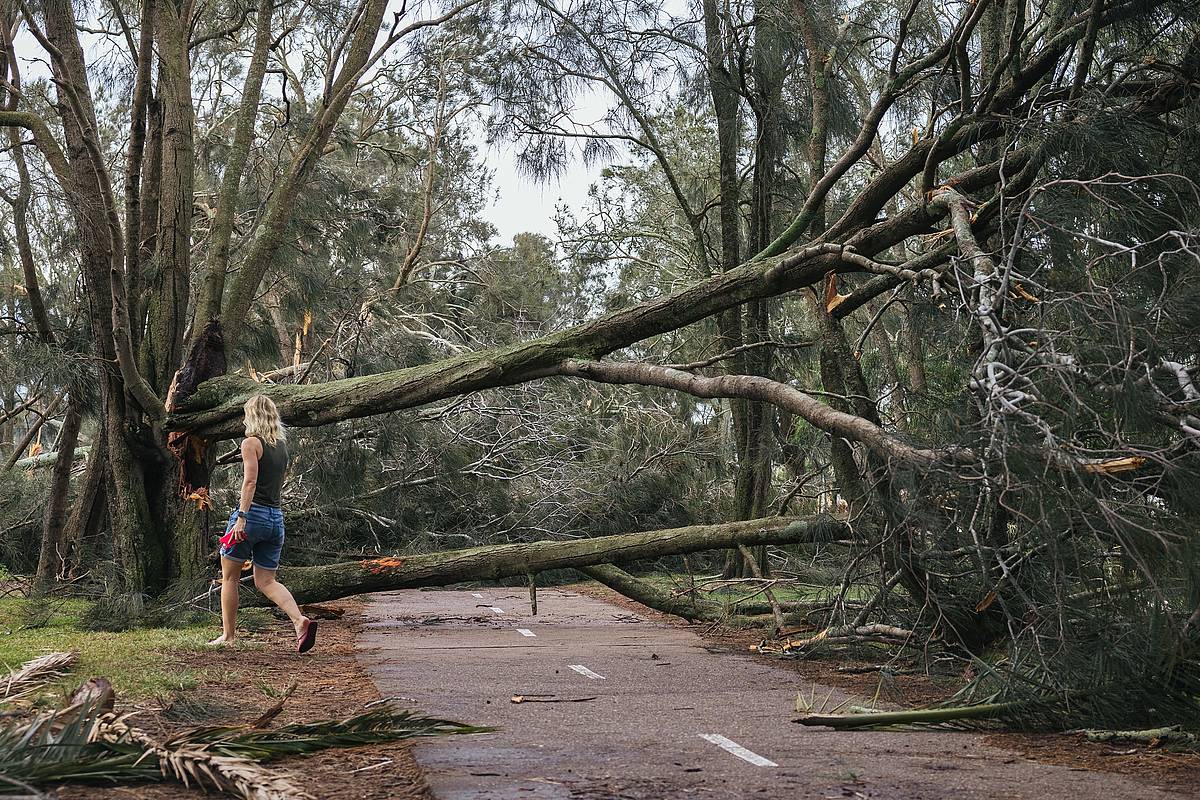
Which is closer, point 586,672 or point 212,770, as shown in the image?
point 212,770

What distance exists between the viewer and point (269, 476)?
862 cm

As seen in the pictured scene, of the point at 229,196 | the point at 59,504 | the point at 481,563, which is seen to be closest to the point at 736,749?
the point at 481,563

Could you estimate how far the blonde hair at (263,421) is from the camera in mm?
8586

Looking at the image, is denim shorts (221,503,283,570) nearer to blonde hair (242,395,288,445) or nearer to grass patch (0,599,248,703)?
blonde hair (242,395,288,445)

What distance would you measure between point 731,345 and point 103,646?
9.14 metres

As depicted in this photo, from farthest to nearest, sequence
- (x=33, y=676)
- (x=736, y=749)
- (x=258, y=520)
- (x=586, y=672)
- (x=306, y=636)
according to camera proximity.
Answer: (x=258, y=520), (x=306, y=636), (x=586, y=672), (x=33, y=676), (x=736, y=749)

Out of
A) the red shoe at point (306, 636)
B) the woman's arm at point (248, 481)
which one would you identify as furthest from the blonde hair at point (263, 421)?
the red shoe at point (306, 636)

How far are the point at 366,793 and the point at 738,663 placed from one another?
5.06m

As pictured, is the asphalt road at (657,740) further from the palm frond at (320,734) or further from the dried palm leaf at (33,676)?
the dried palm leaf at (33,676)

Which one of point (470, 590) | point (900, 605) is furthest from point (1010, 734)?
point (470, 590)

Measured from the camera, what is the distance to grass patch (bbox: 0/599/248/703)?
618 cm

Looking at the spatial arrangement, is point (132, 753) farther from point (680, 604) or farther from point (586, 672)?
point (680, 604)

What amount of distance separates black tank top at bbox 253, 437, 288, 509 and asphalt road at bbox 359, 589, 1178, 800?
4.78 ft

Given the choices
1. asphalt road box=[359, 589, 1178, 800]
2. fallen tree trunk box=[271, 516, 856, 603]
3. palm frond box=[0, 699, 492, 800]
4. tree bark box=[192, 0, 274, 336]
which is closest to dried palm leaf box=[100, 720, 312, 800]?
palm frond box=[0, 699, 492, 800]
